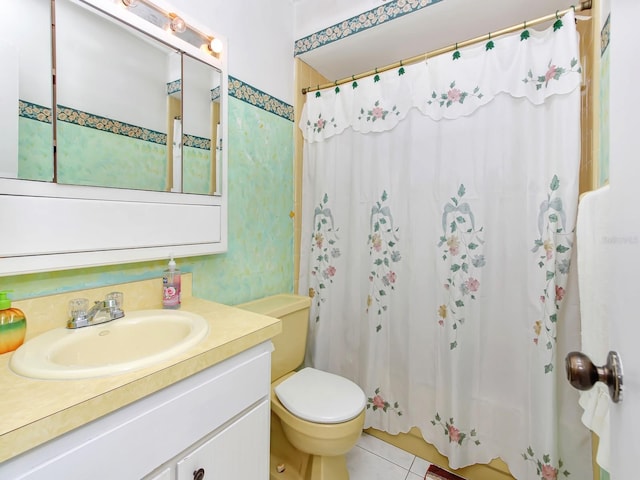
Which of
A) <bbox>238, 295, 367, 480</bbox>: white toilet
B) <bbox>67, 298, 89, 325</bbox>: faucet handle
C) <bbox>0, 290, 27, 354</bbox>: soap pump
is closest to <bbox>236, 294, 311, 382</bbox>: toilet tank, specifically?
<bbox>238, 295, 367, 480</bbox>: white toilet

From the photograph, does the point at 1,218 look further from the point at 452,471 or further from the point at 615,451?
the point at 452,471

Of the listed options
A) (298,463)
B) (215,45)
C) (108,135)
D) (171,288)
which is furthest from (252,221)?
(298,463)

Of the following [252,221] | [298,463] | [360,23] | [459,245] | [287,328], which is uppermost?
[360,23]

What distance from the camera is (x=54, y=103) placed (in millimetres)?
944

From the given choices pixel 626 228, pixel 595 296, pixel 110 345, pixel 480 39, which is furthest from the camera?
pixel 480 39

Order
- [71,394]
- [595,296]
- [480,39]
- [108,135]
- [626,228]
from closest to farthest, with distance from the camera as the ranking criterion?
[626,228] < [71,394] < [595,296] < [108,135] < [480,39]

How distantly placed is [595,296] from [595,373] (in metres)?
0.50

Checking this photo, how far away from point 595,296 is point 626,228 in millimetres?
574

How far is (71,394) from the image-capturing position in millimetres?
601

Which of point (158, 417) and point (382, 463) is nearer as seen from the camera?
point (158, 417)

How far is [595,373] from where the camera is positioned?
0.48m

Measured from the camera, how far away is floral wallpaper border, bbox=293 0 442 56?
1447 mm

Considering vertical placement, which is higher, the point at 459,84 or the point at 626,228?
the point at 459,84

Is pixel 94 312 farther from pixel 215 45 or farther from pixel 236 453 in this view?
pixel 215 45
